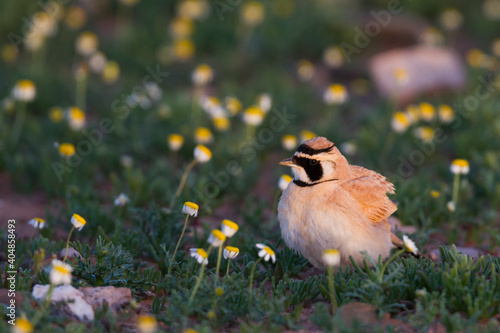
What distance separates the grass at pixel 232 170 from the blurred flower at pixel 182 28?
231 mm

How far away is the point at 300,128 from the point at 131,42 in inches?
140

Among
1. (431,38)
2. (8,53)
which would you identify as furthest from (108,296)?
(431,38)

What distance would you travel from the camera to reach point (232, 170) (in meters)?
7.12

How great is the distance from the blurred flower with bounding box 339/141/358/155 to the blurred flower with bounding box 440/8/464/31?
16.0 feet

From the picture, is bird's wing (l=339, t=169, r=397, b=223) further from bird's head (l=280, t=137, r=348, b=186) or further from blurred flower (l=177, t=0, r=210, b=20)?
blurred flower (l=177, t=0, r=210, b=20)

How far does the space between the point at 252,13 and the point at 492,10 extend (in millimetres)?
4990

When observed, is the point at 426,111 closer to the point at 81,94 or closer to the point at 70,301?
the point at 81,94

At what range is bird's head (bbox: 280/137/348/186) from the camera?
15.4ft

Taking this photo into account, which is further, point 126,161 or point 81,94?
point 81,94

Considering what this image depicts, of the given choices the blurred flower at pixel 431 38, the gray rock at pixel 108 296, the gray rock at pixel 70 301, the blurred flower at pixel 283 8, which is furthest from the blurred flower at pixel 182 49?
the gray rock at pixel 70 301

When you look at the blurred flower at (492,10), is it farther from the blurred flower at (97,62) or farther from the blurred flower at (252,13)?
the blurred flower at (97,62)

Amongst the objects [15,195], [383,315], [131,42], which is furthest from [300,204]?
[131,42]

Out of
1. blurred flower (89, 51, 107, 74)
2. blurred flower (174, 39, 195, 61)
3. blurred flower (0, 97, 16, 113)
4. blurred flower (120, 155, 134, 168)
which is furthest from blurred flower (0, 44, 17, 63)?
blurred flower (120, 155, 134, 168)

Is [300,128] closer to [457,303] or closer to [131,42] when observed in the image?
[131,42]
